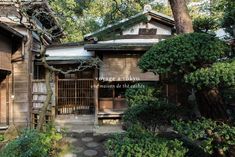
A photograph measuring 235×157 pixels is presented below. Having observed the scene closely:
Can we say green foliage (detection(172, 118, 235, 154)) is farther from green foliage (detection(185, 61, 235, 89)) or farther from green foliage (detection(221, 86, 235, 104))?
green foliage (detection(185, 61, 235, 89))

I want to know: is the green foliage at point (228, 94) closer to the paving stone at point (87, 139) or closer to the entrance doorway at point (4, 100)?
the paving stone at point (87, 139)

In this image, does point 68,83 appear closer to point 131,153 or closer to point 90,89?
point 90,89

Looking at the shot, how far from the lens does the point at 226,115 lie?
238 inches

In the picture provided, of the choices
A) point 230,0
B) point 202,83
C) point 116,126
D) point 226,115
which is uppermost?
point 230,0

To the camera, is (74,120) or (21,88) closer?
(21,88)

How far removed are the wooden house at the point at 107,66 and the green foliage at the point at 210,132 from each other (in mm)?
8664

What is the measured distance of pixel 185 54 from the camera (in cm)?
517

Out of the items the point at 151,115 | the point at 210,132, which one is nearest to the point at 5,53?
the point at 151,115

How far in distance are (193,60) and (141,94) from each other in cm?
410

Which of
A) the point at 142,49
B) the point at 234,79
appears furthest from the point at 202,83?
the point at 142,49

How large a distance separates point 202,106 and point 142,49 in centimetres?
818

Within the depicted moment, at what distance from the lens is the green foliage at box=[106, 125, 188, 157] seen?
5.95 m

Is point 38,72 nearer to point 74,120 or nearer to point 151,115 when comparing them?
point 74,120

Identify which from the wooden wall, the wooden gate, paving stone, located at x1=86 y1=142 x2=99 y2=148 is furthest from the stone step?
paving stone, located at x1=86 y1=142 x2=99 y2=148
